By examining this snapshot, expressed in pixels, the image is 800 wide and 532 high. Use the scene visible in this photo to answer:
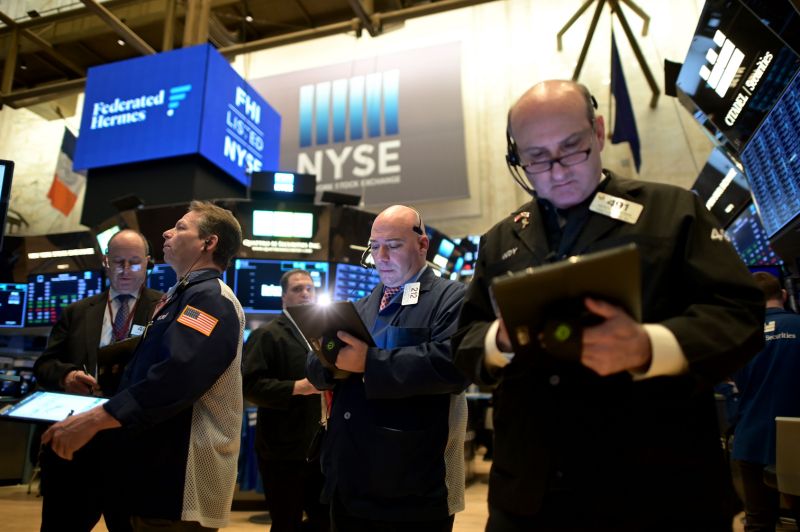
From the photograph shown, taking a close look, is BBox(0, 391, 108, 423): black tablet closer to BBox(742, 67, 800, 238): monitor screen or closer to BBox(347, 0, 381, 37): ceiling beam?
BBox(742, 67, 800, 238): monitor screen

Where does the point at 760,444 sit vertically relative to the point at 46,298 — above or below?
below

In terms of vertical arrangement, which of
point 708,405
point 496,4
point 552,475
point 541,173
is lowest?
point 552,475

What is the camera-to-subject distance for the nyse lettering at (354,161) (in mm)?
10883

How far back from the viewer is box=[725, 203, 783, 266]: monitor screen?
5.55m

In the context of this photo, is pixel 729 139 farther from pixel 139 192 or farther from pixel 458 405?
pixel 139 192

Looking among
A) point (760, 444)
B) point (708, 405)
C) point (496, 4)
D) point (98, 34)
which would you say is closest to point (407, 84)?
point (496, 4)

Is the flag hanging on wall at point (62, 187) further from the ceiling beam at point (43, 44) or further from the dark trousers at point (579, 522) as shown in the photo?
the dark trousers at point (579, 522)

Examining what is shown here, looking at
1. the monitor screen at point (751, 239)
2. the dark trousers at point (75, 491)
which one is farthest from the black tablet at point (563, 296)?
the monitor screen at point (751, 239)

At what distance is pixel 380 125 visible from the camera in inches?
439

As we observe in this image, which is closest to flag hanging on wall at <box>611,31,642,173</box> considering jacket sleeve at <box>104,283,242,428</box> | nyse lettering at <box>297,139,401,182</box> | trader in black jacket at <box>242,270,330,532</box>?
nyse lettering at <box>297,139,401,182</box>

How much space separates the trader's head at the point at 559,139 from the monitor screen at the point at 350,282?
16.5 feet

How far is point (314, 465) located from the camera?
3.42 meters

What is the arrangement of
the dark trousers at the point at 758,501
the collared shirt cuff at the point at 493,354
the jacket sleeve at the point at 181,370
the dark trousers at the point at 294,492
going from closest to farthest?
the collared shirt cuff at the point at 493,354 → the jacket sleeve at the point at 181,370 → the dark trousers at the point at 294,492 → the dark trousers at the point at 758,501

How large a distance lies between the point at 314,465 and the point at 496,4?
10.9 metres
